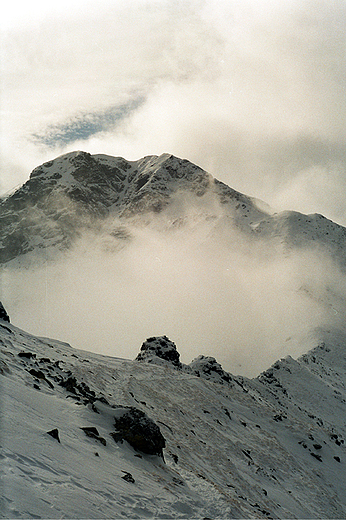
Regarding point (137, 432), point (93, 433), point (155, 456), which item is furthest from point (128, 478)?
point (137, 432)

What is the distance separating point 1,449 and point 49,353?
17.7 metres

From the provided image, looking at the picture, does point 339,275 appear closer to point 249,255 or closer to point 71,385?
point 249,255

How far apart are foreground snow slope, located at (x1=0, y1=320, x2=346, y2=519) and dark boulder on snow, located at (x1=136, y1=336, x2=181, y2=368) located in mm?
917

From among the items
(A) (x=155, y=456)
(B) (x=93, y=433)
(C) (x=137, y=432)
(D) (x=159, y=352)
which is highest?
(D) (x=159, y=352)

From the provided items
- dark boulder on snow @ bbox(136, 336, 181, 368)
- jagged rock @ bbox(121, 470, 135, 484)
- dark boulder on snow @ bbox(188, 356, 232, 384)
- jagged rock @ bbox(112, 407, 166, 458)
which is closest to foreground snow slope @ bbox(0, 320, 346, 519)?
jagged rock @ bbox(121, 470, 135, 484)

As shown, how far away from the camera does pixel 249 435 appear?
29656 millimetres

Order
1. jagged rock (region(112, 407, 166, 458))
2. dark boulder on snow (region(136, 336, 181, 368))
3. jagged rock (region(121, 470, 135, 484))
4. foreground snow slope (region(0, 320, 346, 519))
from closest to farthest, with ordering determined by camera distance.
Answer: foreground snow slope (region(0, 320, 346, 519)), jagged rock (region(121, 470, 135, 484)), jagged rock (region(112, 407, 166, 458)), dark boulder on snow (region(136, 336, 181, 368))

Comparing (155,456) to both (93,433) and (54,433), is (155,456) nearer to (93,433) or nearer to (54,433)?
(93,433)

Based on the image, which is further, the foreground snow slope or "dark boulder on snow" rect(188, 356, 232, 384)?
"dark boulder on snow" rect(188, 356, 232, 384)

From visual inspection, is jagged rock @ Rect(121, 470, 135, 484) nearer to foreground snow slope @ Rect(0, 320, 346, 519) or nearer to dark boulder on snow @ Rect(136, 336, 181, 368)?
foreground snow slope @ Rect(0, 320, 346, 519)

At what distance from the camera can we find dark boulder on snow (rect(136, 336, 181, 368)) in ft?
146

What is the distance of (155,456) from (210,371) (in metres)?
29.0

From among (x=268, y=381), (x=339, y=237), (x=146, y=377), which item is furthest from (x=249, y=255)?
(x=146, y=377)

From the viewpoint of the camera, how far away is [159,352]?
46.1 m
